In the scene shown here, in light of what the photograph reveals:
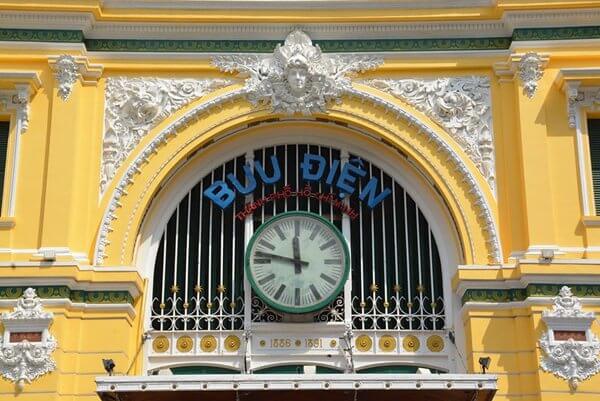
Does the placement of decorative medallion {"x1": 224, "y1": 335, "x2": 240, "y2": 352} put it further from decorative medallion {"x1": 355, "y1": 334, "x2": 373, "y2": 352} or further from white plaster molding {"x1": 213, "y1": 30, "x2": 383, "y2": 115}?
white plaster molding {"x1": 213, "y1": 30, "x2": 383, "y2": 115}

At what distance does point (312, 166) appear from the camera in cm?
1842

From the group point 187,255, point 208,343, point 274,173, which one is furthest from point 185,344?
point 274,173

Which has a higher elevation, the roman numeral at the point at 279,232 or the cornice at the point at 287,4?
the cornice at the point at 287,4

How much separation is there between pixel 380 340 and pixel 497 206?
3.02 metres

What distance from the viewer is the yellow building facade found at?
663 inches

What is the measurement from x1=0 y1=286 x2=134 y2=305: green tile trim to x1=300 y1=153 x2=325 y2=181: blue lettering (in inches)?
147

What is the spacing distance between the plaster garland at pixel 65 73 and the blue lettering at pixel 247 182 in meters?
3.17

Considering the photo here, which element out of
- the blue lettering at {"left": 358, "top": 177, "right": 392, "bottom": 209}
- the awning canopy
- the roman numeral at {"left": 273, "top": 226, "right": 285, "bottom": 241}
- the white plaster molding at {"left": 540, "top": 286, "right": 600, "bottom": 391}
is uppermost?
the blue lettering at {"left": 358, "top": 177, "right": 392, "bottom": 209}

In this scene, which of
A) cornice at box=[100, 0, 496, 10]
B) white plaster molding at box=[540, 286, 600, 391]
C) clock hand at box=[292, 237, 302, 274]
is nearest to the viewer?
white plaster molding at box=[540, 286, 600, 391]

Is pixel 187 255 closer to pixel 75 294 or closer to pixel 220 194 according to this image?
pixel 220 194

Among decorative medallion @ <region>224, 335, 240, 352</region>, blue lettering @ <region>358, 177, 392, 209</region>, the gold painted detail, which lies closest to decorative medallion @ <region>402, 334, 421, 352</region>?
blue lettering @ <region>358, 177, 392, 209</region>

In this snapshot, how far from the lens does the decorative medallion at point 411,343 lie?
17438 mm

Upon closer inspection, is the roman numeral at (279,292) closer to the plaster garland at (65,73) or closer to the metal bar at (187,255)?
the metal bar at (187,255)

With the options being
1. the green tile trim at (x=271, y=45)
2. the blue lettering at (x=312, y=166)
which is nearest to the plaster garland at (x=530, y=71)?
the green tile trim at (x=271, y=45)
